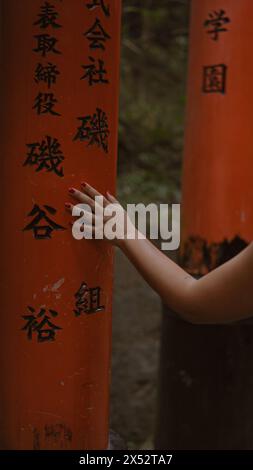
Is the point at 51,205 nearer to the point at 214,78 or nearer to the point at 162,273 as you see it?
the point at 162,273

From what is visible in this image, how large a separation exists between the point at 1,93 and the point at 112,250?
0.55 metres

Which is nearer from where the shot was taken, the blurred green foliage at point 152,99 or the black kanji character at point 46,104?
the black kanji character at point 46,104

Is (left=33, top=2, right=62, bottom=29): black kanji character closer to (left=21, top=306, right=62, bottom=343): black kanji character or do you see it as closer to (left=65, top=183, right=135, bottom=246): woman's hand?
(left=65, top=183, right=135, bottom=246): woman's hand

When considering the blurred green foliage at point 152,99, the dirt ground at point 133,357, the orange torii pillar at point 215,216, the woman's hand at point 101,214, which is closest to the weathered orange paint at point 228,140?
the orange torii pillar at point 215,216

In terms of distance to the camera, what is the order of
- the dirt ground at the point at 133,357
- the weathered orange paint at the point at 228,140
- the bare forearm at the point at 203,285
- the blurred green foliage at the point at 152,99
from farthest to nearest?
the blurred green foliage at the point at 152,99
the dirt ground at the point at 133,357
the weathered orange paint at the point at 228,140
the bare forearm at the point at 203,285

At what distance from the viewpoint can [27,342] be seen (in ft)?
5.31

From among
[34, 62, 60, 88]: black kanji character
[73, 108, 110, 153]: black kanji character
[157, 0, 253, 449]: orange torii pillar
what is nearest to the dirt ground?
[157, 0, 253, 449]: orange torii pillar

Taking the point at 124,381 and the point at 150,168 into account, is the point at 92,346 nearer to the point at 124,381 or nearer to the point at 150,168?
the point at 124,381

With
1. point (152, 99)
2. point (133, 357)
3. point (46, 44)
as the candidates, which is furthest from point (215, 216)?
point (152, 99)

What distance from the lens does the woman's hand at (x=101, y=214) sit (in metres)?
1.60

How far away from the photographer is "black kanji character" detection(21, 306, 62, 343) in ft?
5.29

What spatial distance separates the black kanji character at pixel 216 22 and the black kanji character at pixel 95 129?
124cm

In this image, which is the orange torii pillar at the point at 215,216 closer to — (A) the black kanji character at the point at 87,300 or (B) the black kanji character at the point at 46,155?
(A) the black kanji character at the point at 87,300

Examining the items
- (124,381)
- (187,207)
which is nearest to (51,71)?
(187,207)
